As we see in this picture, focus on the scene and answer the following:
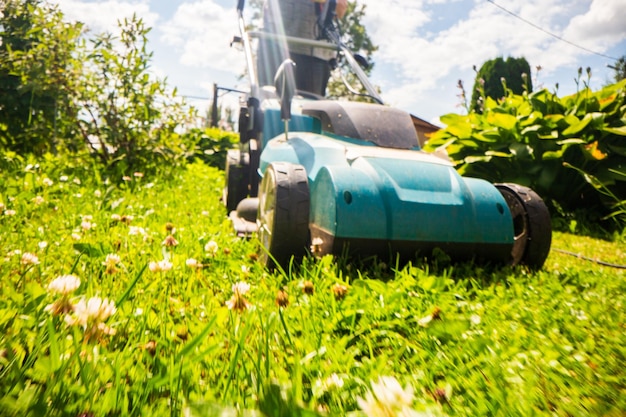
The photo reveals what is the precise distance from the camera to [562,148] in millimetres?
3949

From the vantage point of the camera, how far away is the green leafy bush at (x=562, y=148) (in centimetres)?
385

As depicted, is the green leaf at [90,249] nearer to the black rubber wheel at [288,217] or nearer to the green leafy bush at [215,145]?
the black rubber wheel at [288,217]

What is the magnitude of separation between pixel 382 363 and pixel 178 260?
110cm

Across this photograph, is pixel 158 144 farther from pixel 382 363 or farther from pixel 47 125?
pixel 382 363

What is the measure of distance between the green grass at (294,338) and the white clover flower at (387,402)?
0.08 ft

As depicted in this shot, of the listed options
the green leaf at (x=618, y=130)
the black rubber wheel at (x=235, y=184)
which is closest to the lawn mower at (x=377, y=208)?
the black rubber wheel at (x=235, y=184)

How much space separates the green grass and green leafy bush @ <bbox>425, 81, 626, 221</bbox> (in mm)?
2342

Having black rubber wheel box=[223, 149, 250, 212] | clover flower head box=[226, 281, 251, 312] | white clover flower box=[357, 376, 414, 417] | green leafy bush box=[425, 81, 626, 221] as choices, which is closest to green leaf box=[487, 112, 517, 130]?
green leafy bush box=[425, 81, 626, 221]

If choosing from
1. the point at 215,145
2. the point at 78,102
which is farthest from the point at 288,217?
the point at 215,145

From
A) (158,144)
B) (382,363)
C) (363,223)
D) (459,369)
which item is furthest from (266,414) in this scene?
(158,144)

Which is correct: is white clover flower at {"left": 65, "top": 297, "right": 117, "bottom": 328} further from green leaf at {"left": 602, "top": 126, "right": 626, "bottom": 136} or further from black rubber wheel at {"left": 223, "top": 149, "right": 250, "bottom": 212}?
green leaf at {"left": 602, "top": 126, "right": 626, "bottom": 136}

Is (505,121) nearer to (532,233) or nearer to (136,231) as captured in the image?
(532,233)

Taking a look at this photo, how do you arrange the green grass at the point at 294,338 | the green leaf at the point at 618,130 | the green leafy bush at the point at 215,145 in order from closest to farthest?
the green grass at the point at 294,338, the green leaf at the point at 618,130, the green leafy bush at the point at 215,145

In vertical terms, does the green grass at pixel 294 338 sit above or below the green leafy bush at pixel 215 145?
above
